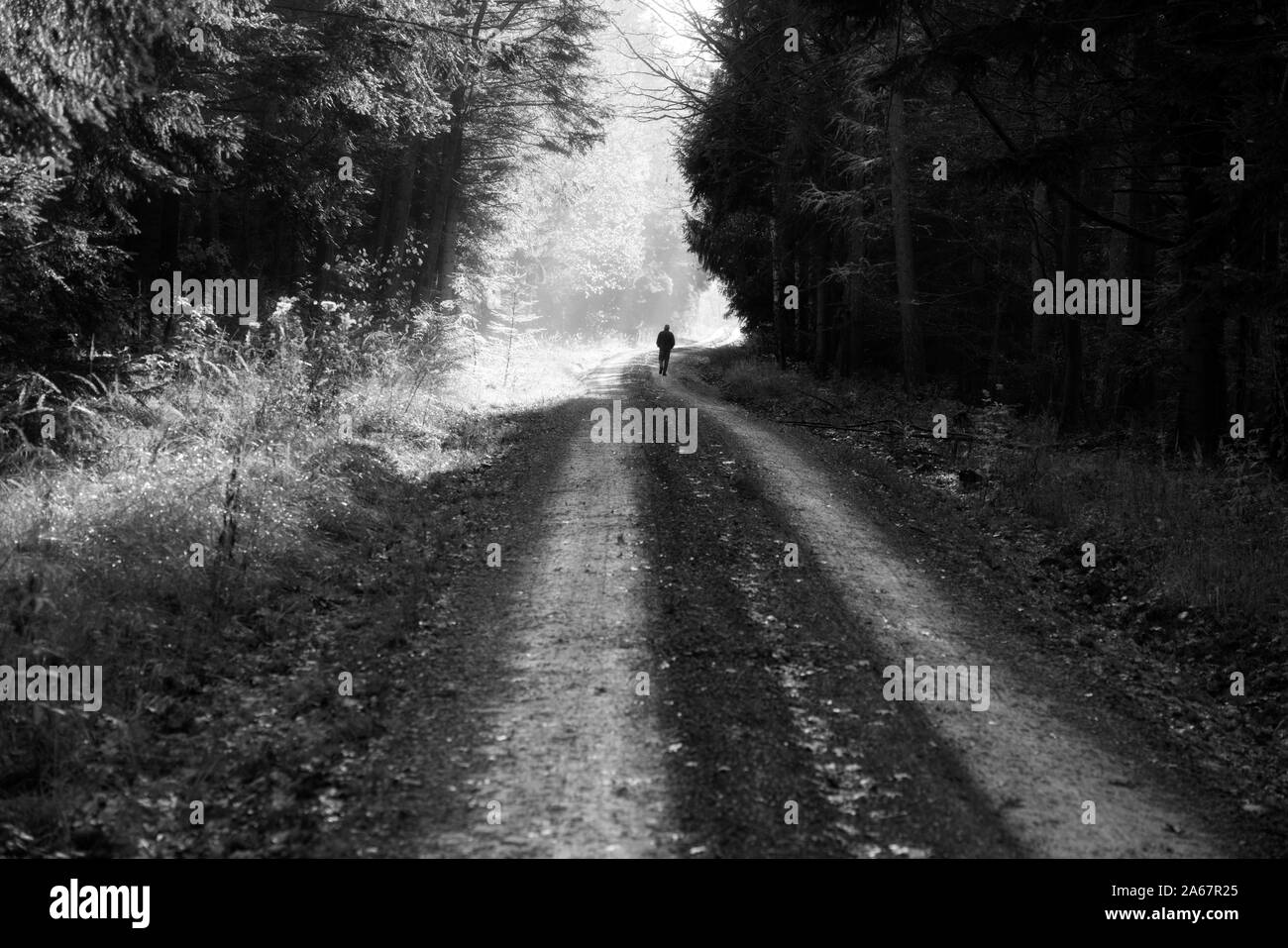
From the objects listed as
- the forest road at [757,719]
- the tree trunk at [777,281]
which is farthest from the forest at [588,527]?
the tree trunk at [777,281]

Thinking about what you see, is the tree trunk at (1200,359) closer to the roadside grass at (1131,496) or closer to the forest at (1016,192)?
the forest at (1016,192)

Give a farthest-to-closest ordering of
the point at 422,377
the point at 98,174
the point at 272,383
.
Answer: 1. the point at 422,377
2. the point at 272,383
3. the point at 98,174

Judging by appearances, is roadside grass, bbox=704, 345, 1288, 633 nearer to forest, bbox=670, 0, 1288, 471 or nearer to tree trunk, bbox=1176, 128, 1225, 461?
tree trunk, bbox=1176, 128, 1225, 461

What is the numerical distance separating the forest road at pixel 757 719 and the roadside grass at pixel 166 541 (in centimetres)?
137

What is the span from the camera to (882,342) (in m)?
28.9

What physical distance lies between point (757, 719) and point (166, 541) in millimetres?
5554

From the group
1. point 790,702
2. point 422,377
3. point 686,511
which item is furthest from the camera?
point 422,377

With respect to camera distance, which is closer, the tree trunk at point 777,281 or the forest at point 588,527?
the forest at point 588,527

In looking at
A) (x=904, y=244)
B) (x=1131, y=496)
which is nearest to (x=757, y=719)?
(x=1131, y=496)

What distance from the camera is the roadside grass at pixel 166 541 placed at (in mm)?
5609

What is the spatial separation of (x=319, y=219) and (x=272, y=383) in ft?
10.3

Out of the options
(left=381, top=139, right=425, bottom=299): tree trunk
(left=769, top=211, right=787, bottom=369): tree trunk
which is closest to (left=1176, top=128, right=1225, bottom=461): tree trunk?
(left=381, top=139, right=425, bottom=299): tree trunk
